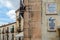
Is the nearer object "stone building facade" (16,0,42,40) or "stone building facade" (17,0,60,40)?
"stone building facade" (17,0,60,40)

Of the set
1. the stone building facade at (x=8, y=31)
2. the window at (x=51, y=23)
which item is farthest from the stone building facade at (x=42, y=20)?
the stone building facade at (x=8, y=31)

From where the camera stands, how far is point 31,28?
13.4 m

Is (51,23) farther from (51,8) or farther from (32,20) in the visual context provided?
(32,20)

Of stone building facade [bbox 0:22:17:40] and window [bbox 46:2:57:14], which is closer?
window [bbox 46:2:57:14]

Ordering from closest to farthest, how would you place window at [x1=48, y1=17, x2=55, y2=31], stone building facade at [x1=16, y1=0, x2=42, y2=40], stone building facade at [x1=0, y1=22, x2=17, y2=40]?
1. window at [x1=48, y1=17, x2=55, y2=31]
2. stone building facade at [x1=16, y1=0, x2=42, y2=40]
3. stone building facade at [x1=0, y1=22, x2=17, y2=40]

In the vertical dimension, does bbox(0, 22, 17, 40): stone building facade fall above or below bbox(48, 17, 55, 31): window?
below

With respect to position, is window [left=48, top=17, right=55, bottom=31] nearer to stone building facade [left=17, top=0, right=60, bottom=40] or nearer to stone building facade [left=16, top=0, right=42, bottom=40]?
stone building facade [left=17, top=0, right=60, bottom=40]

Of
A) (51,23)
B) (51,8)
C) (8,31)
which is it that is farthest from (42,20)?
(8,31)

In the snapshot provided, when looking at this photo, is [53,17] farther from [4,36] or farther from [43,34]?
[4,36]

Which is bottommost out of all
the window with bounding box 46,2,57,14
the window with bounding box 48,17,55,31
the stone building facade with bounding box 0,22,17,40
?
the stone building facade with bounding box 0,22,17,40

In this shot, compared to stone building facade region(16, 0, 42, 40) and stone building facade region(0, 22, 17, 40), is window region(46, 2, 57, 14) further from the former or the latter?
stone building facade region(0, 22, 17, 40)

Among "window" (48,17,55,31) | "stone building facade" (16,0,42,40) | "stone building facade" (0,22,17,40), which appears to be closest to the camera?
"window" (48,17,55,31)

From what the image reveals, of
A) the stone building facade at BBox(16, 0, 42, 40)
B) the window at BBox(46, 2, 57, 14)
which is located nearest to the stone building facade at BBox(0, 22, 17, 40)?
the stone building facade at BBox(16, 0, 42, 40)

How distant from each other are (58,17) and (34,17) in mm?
1225
